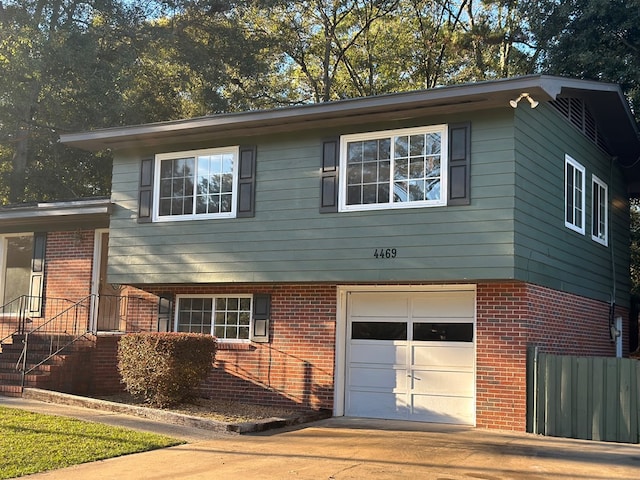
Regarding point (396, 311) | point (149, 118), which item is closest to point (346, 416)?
point (396, 311)

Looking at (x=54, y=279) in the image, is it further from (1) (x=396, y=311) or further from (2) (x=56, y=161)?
(2) (x=56, y=161)

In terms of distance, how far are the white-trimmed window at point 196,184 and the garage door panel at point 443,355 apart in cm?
424

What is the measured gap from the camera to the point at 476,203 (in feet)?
38.0

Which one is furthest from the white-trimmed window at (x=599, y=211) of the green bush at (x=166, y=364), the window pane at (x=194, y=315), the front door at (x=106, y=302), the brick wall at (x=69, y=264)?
the brick wall at (x=69, y=264)

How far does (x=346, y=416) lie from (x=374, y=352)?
49.4 inches

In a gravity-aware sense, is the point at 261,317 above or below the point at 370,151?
below

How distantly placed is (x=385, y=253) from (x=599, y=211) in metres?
6.03

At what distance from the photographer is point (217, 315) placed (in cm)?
1472

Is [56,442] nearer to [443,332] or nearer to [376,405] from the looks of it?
[376,405]

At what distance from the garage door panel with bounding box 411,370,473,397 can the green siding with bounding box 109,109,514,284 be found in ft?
6.23

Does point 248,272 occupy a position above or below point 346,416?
above

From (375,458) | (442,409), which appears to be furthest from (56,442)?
(442,409)

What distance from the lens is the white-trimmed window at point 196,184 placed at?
14023 mm

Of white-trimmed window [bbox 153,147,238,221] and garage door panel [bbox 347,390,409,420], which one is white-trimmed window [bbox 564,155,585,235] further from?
white-trimmed window [bbox 153,147,238,221]
